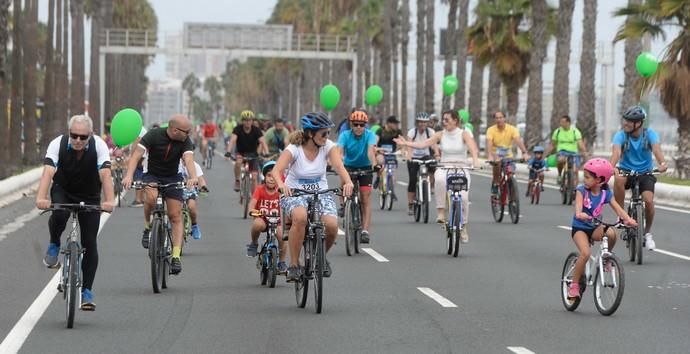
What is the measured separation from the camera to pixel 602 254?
13078 mm

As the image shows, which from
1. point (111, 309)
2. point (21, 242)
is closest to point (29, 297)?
point (111, 309)

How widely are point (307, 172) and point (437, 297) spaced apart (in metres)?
1.77

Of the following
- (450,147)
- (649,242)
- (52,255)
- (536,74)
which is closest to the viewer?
(52,255)

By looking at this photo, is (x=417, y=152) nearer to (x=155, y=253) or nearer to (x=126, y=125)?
(x=126, y=125)

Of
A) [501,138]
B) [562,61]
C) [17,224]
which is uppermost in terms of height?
[562,61]

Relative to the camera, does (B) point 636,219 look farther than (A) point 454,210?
No

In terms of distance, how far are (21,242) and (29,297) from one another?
6.66 m

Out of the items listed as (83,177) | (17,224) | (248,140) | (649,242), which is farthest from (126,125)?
(248,140)

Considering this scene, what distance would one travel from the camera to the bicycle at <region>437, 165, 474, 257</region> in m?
18.7

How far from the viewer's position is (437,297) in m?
14.5

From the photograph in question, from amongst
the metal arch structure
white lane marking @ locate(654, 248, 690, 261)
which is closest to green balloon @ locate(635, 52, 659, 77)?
white lane marking @ locate(654, 248, 690, 261)

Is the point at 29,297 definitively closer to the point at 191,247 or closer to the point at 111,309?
the point at 111,309

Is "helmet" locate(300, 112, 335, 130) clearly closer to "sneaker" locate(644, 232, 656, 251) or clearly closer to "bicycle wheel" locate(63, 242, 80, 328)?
"bicycle wheel" locate(63, 242, 80, 328)

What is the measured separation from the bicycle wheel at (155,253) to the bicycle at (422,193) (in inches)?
395
